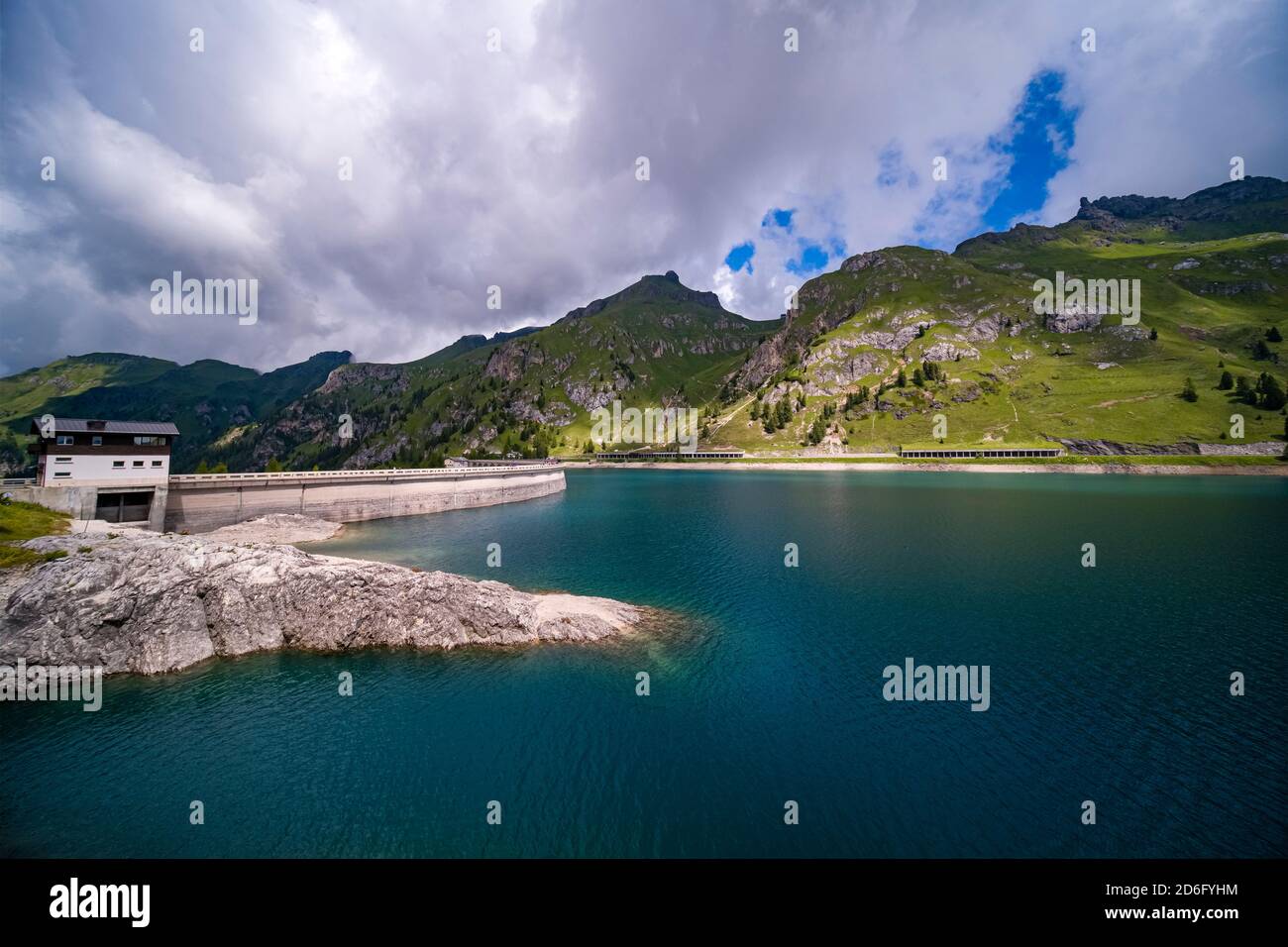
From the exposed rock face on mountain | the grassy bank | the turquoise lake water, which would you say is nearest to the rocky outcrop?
the turquoise lake water

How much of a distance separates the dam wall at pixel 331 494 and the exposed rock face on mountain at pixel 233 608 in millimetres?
32661

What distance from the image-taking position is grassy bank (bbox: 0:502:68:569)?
3089cm

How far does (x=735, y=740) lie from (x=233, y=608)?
102 feet

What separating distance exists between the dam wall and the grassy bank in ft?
50.3

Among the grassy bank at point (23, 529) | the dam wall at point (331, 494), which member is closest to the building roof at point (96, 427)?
the dam wall at point (331, 494)

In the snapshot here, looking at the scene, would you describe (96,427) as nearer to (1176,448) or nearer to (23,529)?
(23,529)

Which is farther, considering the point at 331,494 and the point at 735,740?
the point at 331,494

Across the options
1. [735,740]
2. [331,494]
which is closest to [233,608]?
[735,740]

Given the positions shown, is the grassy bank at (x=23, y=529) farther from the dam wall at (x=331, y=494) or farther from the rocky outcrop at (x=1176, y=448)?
the rocky outcrop at (x=1176, y=448)

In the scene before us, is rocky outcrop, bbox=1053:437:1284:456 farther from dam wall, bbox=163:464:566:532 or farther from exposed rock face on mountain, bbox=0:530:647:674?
exposed rock face on mountain, bbox=0:530:647:674

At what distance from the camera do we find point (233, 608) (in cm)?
3012

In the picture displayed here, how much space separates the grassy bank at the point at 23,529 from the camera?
30891mm
